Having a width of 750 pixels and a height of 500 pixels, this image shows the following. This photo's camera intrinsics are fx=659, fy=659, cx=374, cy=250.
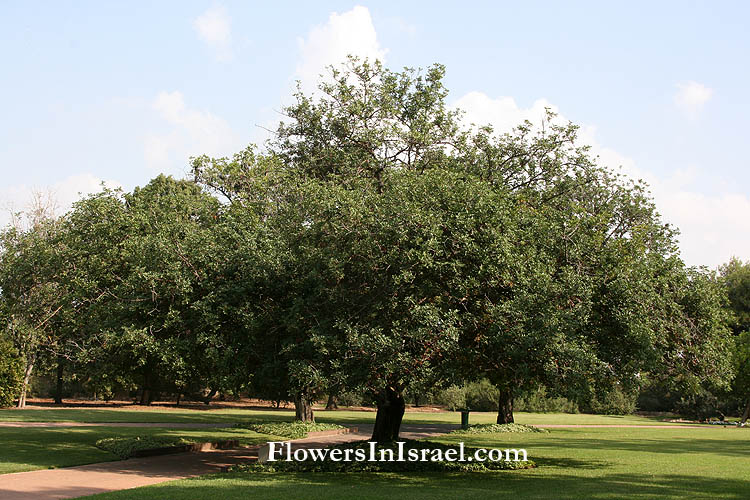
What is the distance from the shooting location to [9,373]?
3825 cm

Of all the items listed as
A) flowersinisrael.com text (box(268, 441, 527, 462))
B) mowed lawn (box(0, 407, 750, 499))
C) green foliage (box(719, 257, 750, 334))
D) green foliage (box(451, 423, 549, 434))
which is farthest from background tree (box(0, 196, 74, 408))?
green foliage (box(719, 257, 750, 334))

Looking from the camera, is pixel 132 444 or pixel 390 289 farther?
pixel 132 444

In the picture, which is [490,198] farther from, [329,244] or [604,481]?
[604,481]

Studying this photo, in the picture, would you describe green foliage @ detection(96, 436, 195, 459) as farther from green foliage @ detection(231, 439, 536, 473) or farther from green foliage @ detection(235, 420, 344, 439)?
green foliage @ detection(235, 420, 344, 439)

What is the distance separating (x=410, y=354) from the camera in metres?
14.1

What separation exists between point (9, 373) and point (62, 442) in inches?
787

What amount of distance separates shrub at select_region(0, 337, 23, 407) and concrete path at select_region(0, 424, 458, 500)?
73.8 ft

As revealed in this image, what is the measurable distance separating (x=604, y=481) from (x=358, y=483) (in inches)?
227

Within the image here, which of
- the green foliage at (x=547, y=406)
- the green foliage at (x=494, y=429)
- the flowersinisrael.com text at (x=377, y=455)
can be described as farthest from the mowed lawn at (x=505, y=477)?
the green foliage at (x=547, y=406)

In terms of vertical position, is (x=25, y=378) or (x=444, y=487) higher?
(x=25, y=378)

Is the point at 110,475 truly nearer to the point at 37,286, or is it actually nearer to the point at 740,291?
the point at 37,286

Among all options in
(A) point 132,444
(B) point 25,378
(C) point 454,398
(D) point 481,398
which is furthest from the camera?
(C) point 454,398

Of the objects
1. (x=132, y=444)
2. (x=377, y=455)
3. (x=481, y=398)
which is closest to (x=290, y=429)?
(x=132, y=444)

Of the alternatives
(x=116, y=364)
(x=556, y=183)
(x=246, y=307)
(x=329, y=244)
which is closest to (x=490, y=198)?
(x=329, y=244)
